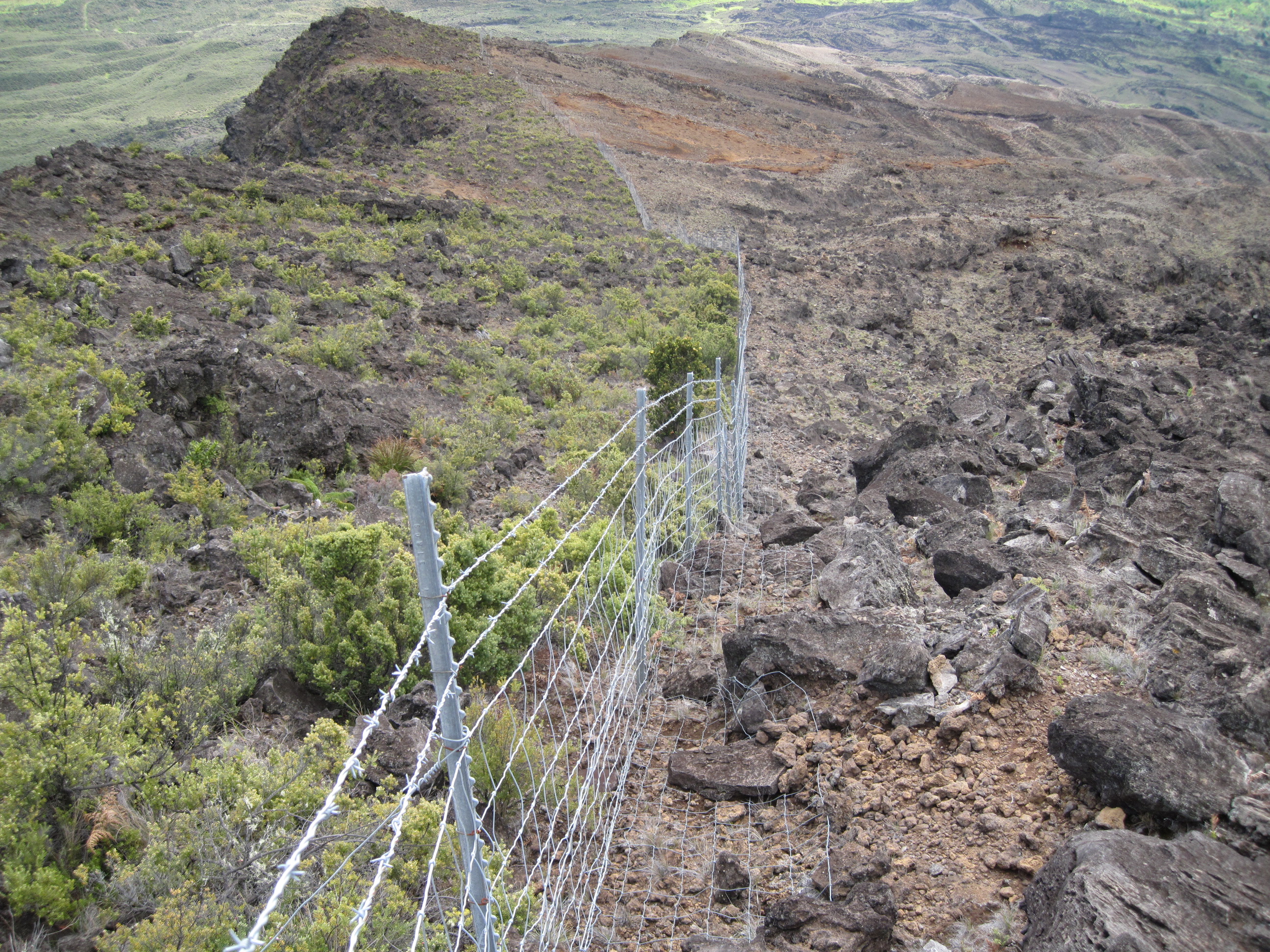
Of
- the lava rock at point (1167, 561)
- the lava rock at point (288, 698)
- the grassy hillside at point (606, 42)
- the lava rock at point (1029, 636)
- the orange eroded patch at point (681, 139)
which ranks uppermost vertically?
the grassy hillside at point (606, 42)

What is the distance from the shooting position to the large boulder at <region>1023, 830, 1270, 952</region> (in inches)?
82.8

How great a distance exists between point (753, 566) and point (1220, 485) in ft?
11.9

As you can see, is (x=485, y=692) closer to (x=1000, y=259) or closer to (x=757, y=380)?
(x=757, y=380)

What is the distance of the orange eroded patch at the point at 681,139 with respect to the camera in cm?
3469

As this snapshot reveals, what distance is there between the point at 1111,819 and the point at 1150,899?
0.66m

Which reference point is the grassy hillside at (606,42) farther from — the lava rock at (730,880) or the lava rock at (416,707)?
the lava rock at (730,880)

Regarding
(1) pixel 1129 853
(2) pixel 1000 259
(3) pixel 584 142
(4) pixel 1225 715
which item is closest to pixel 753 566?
(4) pixel 1225 715

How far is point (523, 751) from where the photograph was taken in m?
3.33

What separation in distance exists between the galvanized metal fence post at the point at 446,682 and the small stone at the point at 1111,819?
2321mm

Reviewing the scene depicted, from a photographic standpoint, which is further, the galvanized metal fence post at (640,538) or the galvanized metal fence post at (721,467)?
the galvanized metal fence post at (721,467)

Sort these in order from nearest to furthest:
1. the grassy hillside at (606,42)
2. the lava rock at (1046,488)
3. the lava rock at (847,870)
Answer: the lava rock at (847,870) → the lava rock at (1046,488) → the grassy hillside at (606,42)

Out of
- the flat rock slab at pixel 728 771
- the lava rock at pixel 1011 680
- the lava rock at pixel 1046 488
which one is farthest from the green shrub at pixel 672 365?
the lava rock at pixel 1011 680

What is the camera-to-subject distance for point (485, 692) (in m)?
4.10

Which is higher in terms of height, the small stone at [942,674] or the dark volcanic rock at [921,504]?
the small stone at [942,674]
